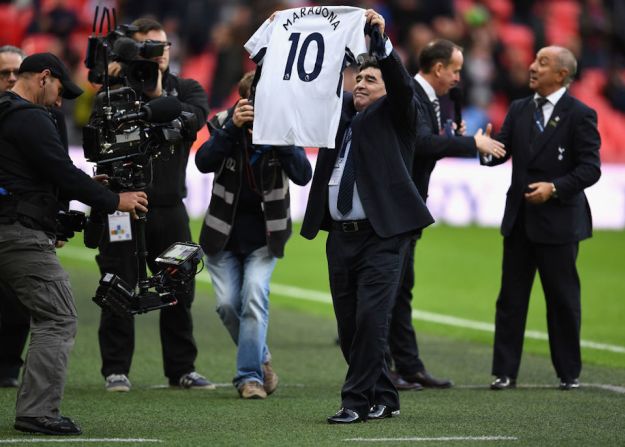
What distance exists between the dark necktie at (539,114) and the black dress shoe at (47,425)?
4449 millimetres

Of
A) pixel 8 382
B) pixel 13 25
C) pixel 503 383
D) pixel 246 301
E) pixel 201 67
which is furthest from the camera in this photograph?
pixel 201 67

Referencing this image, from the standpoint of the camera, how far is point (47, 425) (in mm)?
7375

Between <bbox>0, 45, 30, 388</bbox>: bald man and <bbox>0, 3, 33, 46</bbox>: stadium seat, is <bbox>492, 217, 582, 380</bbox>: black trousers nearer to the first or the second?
<bbox>0, 45, 30, 388</bbox>: bald man

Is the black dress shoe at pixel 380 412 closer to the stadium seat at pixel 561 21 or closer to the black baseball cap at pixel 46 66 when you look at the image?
the black baseball cap at pixel 46 66

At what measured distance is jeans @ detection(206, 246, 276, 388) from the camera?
30.0 ft

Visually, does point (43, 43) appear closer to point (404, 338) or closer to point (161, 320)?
point (161, 320)

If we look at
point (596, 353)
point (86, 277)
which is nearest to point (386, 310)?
point (596, 353)

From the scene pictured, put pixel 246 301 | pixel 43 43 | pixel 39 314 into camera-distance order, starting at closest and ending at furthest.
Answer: pixel 39 314 → pixel 246 301 → pixel 43 43

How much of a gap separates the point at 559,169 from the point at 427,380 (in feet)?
6.15

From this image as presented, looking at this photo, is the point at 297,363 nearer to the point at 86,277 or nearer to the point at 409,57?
the point at 86,277

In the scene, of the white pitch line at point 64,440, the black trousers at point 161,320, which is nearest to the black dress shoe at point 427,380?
the black trousers at point 161,320

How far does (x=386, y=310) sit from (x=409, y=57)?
648 inches

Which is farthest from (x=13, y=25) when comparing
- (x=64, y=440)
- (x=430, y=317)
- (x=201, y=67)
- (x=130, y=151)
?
(x=64, y=440)

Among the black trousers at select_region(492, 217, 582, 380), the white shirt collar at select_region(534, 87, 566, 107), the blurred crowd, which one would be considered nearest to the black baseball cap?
the black trousers at select_region(492, 217, 582, 380)
